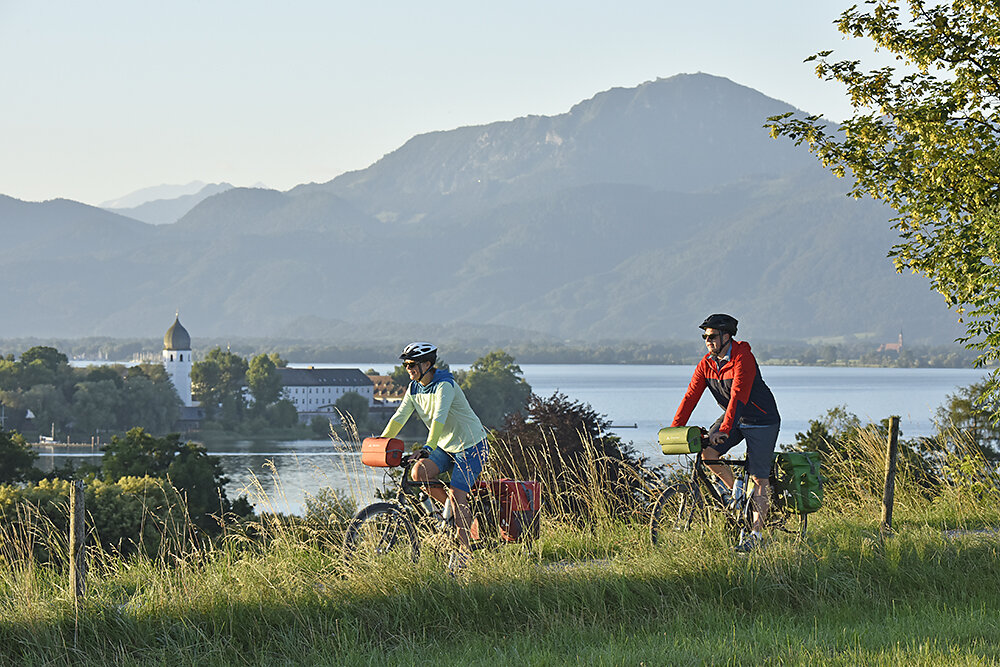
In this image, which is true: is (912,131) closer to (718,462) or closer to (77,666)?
(718,462)

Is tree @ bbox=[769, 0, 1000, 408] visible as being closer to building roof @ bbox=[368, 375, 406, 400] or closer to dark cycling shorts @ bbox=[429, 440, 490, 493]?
dark cycling shorts @ bbox=[429, 440, 490, 493]

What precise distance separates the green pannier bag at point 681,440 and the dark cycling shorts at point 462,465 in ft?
4.53

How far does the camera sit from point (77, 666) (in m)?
6.15

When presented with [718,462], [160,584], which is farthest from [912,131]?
[160,584]

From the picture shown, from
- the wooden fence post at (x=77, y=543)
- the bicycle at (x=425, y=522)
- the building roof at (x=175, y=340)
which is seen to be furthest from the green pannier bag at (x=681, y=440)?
the building roof at (x=175, y=340)

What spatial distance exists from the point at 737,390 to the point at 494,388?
4490 inches

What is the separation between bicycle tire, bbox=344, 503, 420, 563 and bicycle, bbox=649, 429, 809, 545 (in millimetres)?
1877

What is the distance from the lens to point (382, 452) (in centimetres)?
784

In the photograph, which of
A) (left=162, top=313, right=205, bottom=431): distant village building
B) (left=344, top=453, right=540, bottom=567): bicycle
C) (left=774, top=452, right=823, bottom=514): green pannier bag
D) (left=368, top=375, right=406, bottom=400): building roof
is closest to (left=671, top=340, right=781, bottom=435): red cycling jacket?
(left=774, top=452, right=823, bottom=514): green pannier bag

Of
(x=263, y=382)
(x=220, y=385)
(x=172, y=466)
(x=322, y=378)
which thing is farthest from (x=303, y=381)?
(x=172, y=466)

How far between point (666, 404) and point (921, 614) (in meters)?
145

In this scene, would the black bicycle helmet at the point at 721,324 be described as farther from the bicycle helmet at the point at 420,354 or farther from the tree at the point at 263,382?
the tree at the point at 263,382

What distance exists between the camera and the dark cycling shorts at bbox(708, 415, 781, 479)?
8.35 meters

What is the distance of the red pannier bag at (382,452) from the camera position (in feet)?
25.7
